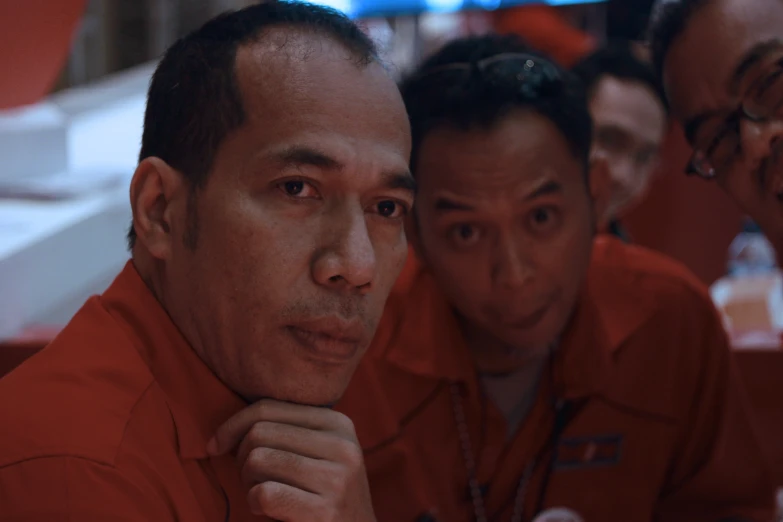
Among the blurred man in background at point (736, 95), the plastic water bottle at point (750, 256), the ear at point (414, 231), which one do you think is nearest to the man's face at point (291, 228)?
the ear at point (414, 231)

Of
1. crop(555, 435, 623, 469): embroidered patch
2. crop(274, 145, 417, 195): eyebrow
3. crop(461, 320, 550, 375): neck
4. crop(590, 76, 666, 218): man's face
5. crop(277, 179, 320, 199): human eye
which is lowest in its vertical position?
crop(555, 435, 623, 469): embroidered patch

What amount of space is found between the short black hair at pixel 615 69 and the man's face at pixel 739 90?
1333 millimetres

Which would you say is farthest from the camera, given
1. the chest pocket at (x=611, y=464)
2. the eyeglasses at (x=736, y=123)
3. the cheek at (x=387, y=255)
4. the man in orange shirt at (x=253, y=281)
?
the chest pocket at (x=611, y=464)

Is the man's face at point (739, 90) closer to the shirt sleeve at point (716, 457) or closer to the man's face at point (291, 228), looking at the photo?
the shirt sleeve at point (716, 457)

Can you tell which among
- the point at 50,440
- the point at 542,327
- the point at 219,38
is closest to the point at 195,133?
the point at 219,38

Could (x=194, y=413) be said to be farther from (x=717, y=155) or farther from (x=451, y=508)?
(x=717, y=155)

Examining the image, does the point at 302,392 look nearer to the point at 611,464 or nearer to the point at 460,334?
the point at 460,334

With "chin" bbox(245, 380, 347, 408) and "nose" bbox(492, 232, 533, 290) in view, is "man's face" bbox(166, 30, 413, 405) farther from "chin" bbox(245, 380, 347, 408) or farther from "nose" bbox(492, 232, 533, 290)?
"nose" bbox(492, 232, 533, 290)

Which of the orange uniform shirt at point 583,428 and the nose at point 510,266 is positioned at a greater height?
the nose at point 510,266

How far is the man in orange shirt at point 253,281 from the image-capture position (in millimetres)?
1092

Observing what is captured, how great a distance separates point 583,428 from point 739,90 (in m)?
0.67

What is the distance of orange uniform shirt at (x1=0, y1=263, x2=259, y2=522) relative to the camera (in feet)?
3.12

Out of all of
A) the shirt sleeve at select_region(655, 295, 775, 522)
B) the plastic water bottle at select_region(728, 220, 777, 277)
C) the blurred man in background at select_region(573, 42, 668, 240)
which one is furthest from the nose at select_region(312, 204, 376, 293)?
the plastic water bottle at select_region(728, 220, 777, 277)

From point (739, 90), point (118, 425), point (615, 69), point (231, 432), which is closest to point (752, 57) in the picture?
point (739, 90)
